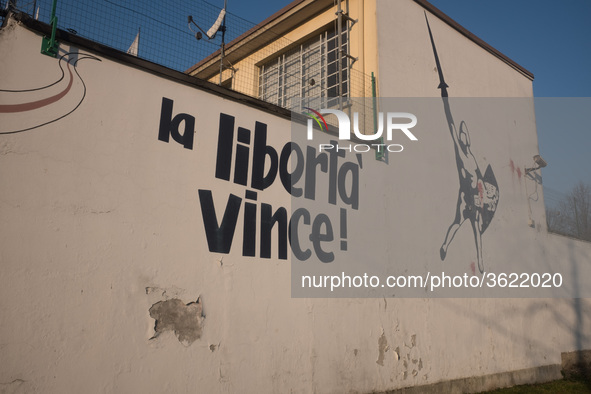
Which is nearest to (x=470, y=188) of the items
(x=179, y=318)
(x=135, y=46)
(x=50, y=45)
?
(x=179, y=318)

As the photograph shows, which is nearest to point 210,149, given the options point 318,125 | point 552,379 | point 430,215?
point 318,125

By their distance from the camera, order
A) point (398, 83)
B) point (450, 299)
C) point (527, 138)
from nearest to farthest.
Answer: point (450, 299) → point (398, 83) → point (527, 138)

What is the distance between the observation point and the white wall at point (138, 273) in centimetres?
396

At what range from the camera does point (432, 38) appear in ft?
30.5

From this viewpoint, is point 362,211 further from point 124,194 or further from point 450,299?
point 124,194

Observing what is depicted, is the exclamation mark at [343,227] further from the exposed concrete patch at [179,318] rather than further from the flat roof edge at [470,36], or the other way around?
the flat roof edge at [470,36]

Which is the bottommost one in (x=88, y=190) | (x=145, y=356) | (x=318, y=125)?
(x=145, y=356)

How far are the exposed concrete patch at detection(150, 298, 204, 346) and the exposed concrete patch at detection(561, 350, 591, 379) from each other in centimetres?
864

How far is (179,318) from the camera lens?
4633 mm

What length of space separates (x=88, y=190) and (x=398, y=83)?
5740 millimetres

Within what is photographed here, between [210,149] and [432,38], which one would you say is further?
[432,38]

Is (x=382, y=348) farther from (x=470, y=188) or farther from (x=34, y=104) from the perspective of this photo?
(x=34, y=104)

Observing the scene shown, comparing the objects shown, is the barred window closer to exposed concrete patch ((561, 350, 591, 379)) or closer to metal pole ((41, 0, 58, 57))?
metal pole ((41, 0, 58, 57))

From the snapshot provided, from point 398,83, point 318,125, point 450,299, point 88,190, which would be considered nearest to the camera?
point 88,190
